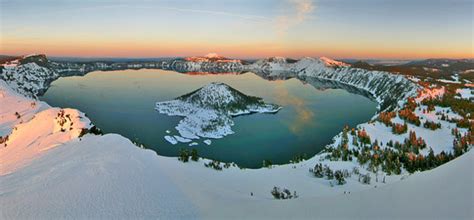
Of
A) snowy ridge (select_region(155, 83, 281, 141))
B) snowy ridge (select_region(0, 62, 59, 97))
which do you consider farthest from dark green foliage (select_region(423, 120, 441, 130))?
snowy ridge (select_region(0, 62, 59, 97))

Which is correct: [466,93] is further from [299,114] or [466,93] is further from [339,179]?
[339,179]

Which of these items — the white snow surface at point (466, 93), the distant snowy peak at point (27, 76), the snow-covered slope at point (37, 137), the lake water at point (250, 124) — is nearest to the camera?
the snow-covered slope at point (37, 137)

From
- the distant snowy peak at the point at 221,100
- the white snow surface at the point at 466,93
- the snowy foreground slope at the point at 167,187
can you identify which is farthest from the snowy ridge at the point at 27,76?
the white snow surface at the point at 466,93

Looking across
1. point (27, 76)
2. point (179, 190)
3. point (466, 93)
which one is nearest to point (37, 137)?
point (179, 190)

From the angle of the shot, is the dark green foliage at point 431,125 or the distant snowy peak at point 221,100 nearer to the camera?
the dark green foliage at point 431,125

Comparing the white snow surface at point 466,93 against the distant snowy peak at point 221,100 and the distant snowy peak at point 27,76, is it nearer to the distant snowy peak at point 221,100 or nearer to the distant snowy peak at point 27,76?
the distant snowy peak at point 221,100

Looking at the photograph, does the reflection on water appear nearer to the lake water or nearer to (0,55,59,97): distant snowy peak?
the lake water

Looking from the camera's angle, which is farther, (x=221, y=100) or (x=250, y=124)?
(x=221, y=100)
